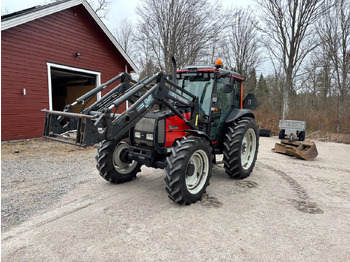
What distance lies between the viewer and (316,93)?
81.5 ft

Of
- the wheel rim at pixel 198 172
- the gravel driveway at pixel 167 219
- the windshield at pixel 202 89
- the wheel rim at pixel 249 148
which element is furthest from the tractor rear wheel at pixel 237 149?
the wheel rim at pixel 198 172

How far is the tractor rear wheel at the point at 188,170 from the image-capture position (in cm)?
337

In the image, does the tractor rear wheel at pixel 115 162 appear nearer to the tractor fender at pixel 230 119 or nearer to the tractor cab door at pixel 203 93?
the tractor cab door at pixel 203 93

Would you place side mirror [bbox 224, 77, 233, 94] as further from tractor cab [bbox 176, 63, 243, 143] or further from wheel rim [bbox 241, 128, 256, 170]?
wheel rim [bbox 241, 128, 256, 170]

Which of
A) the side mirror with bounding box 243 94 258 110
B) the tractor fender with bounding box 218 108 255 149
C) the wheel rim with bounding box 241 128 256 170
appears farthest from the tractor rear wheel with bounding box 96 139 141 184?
the side mirror with bounding box 243 94 258 110

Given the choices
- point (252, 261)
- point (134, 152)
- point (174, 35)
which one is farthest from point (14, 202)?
point (174, 35)

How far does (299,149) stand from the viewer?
7.43 meters

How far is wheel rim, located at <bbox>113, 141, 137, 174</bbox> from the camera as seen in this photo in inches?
171

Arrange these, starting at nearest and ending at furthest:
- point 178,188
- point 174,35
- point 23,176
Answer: point 178,188 < point 23,176 < point 174,35

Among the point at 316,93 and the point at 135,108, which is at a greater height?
the point at 316,93

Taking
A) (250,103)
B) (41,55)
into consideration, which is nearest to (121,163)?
(250,103)

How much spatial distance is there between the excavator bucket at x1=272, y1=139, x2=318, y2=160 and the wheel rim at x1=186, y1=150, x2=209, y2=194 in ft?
14.9

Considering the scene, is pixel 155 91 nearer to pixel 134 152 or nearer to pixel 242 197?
pixel 134 152

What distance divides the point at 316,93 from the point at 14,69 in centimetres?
2642
